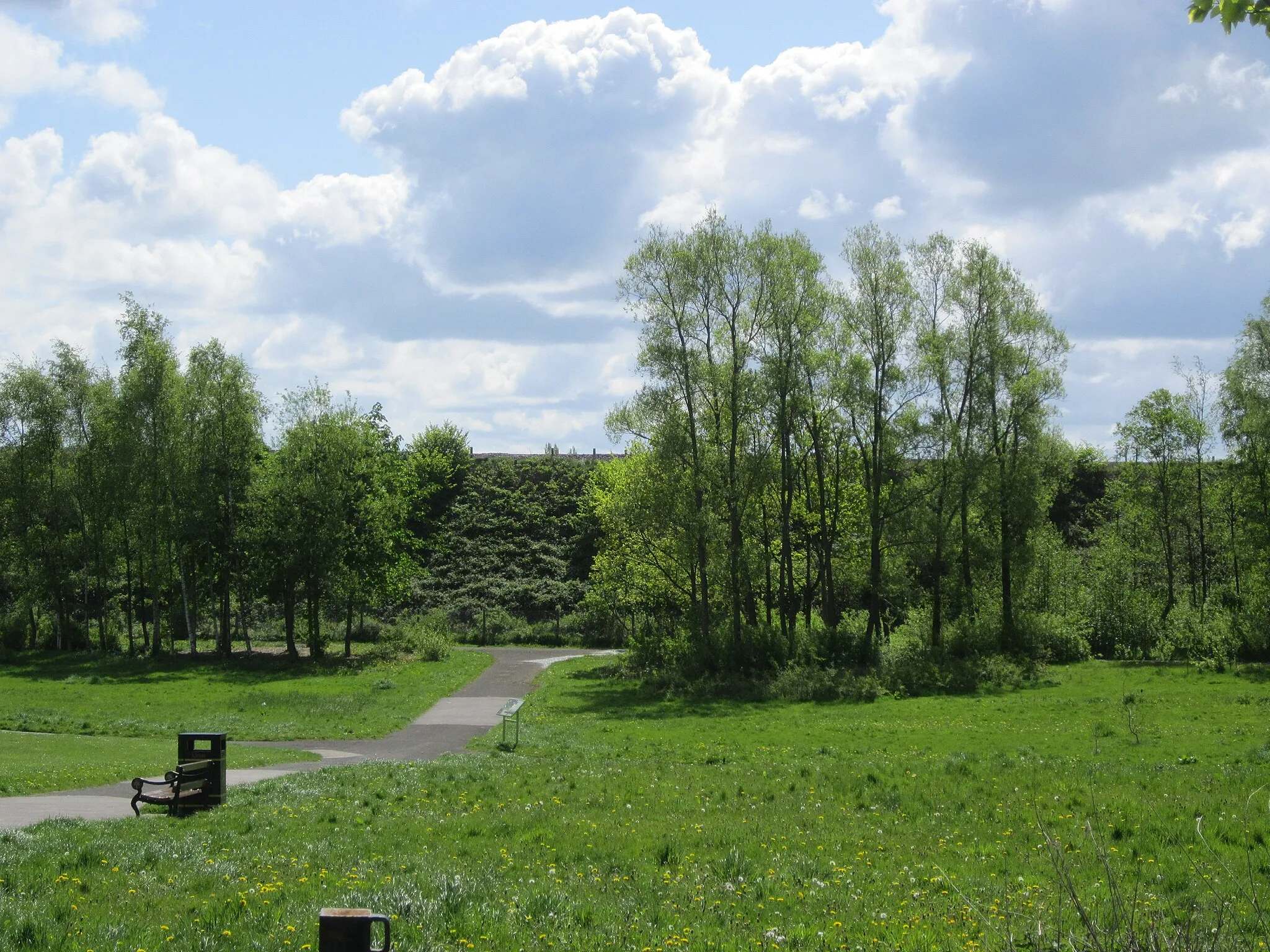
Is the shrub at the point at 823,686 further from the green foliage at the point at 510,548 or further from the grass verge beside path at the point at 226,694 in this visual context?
the green foliage at the point at 510,548

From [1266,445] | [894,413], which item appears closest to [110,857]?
[894,413]

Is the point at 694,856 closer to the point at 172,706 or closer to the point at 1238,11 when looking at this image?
the point at 1238,11

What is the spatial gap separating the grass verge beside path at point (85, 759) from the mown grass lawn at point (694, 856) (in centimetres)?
350

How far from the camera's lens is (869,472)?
1714 inches

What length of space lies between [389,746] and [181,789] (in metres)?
10.6

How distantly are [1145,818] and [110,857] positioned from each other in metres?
11.5

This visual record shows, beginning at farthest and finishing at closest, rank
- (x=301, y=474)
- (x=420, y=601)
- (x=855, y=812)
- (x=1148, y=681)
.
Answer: (x=420, y=601), (x=301, y=474), (x=1148, y=681), (x=855, y=812)

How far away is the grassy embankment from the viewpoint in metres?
20.0

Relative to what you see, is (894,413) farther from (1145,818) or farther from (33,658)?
(33,658)

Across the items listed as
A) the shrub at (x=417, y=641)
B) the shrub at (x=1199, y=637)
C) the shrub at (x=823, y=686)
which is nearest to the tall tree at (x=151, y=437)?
the shrub at (x=417, y=641)

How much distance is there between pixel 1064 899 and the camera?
856cm

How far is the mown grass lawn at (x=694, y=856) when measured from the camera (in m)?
7.26

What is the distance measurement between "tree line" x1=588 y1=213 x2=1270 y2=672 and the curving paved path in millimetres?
7250

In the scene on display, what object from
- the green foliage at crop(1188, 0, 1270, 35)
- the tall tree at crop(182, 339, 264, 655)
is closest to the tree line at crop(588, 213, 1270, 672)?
the tall tree at crop(182, 339, 264, 655)
